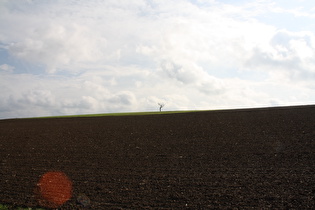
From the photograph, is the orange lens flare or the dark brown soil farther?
the orange lens flare

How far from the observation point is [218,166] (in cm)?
1481

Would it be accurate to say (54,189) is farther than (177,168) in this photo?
No

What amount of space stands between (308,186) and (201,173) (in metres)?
4.54

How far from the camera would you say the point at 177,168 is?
14859mm

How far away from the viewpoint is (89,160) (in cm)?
1769

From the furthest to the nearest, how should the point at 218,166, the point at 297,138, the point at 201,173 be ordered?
the point at 297,138 < the point at 218,166 < the point at 201,173

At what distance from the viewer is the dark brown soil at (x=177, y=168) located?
10.7m

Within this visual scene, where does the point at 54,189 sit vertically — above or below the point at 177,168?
below

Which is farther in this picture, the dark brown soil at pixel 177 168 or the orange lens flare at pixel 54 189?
the orange lens flare at pixel 54 189

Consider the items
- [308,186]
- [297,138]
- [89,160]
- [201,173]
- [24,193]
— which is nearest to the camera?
[308,186]

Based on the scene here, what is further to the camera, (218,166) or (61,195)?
(218,166)

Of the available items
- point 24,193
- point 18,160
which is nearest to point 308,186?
point 24,193

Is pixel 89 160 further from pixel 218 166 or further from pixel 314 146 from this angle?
pixel 314 146

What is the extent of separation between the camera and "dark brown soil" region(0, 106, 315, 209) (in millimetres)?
10719
